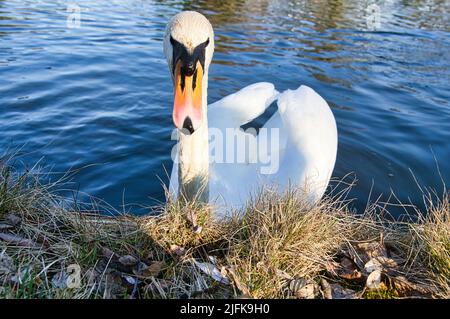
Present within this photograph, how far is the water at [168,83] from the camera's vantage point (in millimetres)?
6984

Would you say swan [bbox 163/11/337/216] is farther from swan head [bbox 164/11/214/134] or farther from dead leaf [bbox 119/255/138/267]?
dead leaf [bbox 119/255/138/267]

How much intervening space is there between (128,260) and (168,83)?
717cm

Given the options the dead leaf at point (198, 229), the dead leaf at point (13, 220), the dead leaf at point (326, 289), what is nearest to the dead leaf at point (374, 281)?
the dead leaf at point (326, 289)

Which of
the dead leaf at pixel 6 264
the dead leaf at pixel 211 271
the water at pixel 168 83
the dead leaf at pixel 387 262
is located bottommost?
the water at pixel 168 83

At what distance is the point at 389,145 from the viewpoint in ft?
25.7

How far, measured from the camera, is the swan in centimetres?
357

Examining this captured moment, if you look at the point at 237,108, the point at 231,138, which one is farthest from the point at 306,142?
the point at 237,108

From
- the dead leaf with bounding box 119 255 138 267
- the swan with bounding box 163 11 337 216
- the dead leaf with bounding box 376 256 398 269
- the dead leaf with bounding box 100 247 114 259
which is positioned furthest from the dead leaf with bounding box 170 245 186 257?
the dead leaf with bounding box 376 256 398 269

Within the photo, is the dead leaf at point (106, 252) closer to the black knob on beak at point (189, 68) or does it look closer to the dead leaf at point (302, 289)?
the dead leaf at point (302, 289)

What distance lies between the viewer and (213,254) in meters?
3.59

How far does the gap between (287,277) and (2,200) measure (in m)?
2.05
